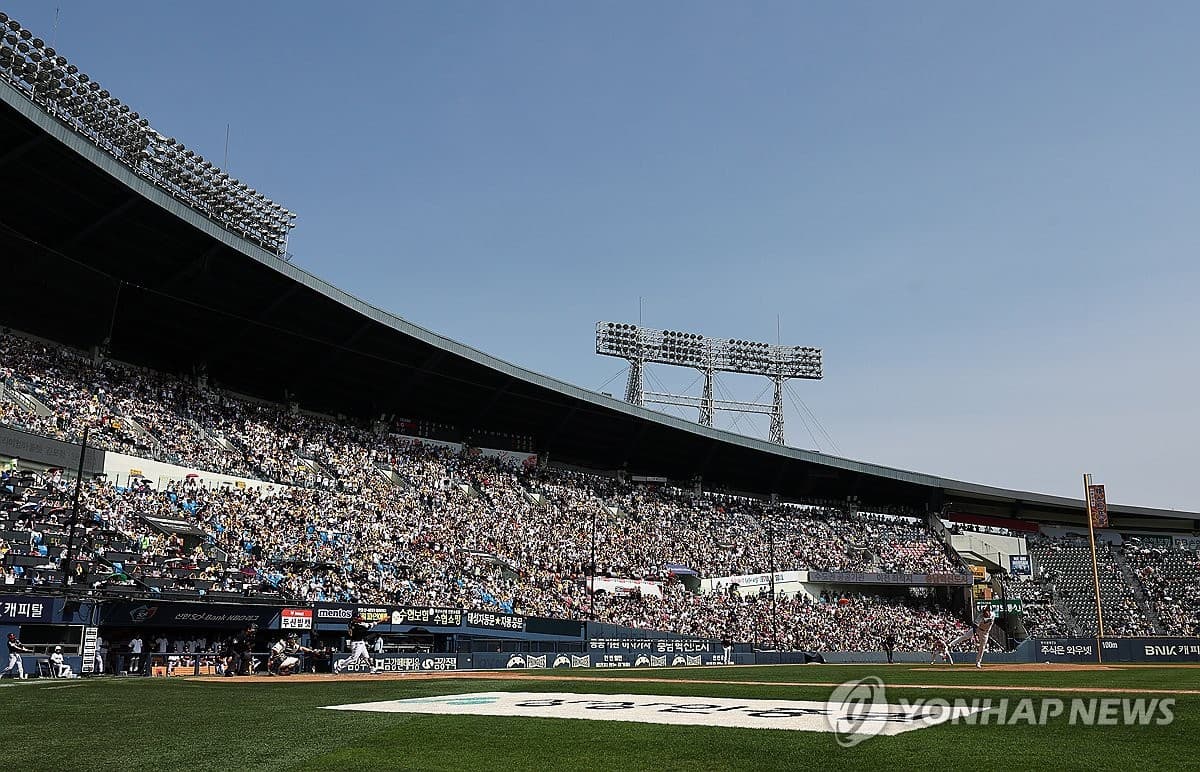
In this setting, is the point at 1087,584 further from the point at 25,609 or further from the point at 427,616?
the point at 25,609

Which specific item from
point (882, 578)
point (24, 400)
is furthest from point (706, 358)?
point (24, 400)

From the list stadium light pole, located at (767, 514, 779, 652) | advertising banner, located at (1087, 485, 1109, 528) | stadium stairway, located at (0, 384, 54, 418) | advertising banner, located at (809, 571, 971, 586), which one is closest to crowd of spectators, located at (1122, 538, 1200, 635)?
advertising banner, located at (809, 571, 971, 586)

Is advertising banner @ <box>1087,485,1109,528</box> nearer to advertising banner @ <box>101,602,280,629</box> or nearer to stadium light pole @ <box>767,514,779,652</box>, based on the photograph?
stadium light pole @ <box>767,514,779,652</box>

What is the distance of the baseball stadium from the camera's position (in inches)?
397

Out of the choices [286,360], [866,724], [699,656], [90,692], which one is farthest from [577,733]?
[286,360]

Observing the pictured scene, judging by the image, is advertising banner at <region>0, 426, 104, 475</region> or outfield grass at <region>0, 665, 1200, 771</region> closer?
outfield grass at <region>0, 665, 1200, 771</region>

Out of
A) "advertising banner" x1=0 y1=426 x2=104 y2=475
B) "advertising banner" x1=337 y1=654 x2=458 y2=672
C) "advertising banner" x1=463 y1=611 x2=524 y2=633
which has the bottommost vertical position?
"advertising banner" x1=337 y1=654 x2=458 y2=672

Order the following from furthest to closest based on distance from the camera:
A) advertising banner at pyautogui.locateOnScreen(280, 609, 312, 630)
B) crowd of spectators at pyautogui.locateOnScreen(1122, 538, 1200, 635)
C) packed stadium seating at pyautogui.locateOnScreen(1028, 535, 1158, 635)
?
packed stadium seating at pyautogui.locateOnScreen(1028, 535, 1158, 635) → crowd of spectators at pyautogui.locateOnScreen(1122, 538, 1200, 635) → advertising banner at pyautogui.locateOnScreen(280, 609, 312, 630)

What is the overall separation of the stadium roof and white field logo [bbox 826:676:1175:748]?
31.8m

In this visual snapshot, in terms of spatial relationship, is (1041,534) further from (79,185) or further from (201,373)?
(79,185)

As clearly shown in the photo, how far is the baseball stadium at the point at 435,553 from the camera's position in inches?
397

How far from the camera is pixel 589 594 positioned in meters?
46.2

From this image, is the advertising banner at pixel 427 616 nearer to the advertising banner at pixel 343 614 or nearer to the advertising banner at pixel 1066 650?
the advertising banner at pixel 343 614

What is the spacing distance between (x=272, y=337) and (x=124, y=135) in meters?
11.8
